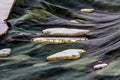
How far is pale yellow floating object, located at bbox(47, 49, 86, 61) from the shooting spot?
280 cm

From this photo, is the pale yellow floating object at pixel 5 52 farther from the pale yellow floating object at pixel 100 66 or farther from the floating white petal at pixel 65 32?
the pale yellow floating object at pixel 100 66

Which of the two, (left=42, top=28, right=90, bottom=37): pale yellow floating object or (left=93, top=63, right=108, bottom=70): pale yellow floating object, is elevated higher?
(left=42, top=28, right=90, bottom=37): pale yellow floating object

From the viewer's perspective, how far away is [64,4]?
4883mm

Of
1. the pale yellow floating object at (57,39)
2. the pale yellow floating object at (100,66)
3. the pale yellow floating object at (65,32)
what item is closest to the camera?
the pale yellow floating object at (100,66)

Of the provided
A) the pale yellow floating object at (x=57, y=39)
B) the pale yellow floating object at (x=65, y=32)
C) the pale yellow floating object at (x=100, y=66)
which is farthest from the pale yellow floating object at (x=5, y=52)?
the pale yellow floating object at (x=100, y=66)

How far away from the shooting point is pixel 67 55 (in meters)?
2.81

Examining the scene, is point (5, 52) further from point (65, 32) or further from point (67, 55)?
point (65, 32)

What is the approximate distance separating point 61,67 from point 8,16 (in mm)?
1588

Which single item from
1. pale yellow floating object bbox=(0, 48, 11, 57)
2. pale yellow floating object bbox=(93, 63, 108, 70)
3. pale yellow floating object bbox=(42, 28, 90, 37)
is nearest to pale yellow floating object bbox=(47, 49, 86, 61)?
pale yellow floating object bbox=(93, 63, 108, 70)

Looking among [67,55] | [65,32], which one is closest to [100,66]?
[67,55]

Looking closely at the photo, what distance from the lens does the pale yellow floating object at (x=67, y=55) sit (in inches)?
110

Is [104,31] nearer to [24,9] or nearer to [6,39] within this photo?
[6,39]

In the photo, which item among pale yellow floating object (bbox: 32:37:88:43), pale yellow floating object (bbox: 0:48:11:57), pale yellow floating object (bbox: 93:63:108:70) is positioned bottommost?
pale yellow floating object (bbox: 93:63:108:70)

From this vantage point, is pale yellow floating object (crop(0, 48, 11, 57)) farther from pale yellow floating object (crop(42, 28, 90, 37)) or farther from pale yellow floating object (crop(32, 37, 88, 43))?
pale yellow floating object (crop(42, 28, 90, 37))
